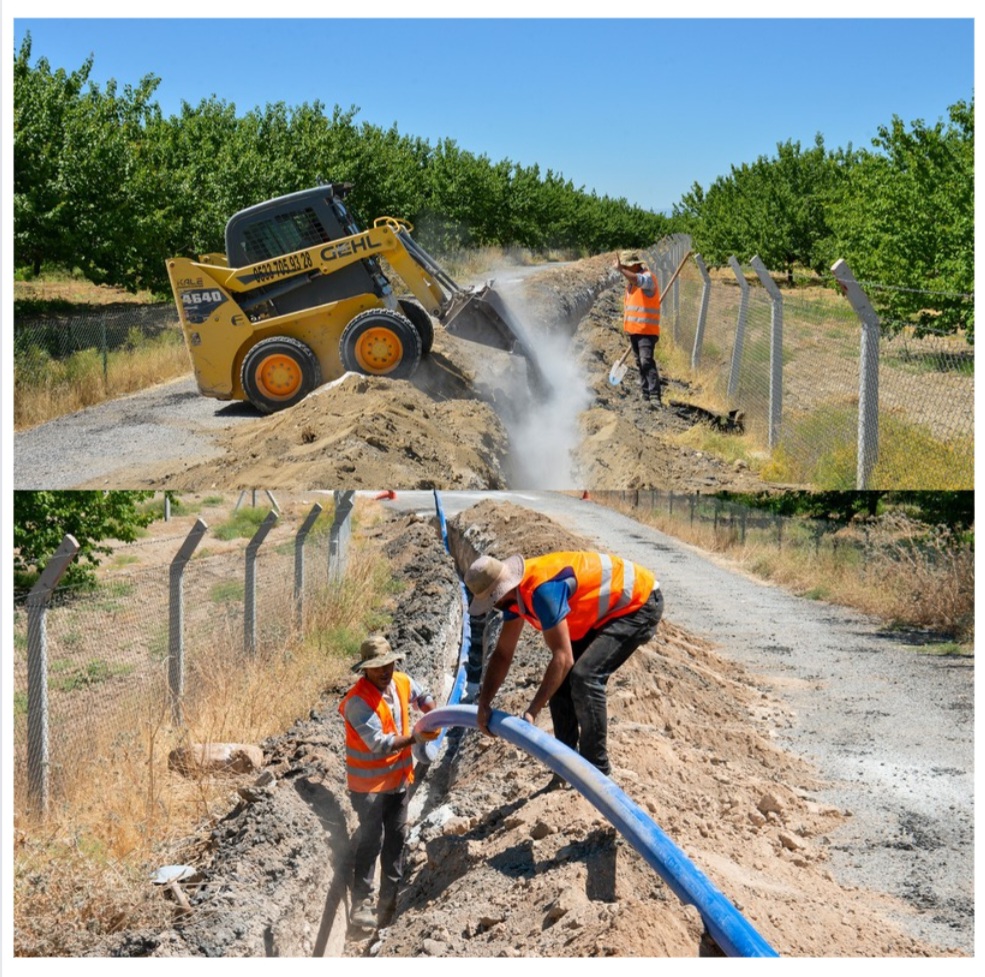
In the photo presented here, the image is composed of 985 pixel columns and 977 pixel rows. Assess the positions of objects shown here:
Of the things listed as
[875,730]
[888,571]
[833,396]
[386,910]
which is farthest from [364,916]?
[888,571]

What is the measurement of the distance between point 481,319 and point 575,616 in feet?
19.7

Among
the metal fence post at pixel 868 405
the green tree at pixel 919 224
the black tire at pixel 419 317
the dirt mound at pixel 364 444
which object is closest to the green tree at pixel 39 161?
the black tire at pixel 419 317

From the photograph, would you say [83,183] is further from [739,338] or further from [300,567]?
[739,338]

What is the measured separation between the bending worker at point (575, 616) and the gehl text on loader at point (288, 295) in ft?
15.9

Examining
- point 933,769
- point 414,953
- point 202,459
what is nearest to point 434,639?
point 202,459

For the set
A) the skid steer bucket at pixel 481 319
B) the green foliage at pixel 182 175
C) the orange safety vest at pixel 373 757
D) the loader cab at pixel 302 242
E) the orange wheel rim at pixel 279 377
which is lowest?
the orange safety vest at pixel 373 757

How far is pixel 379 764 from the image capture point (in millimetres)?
6402

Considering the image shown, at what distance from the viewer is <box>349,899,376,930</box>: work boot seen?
6625 mm

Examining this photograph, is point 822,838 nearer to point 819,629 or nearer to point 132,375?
point 819,629

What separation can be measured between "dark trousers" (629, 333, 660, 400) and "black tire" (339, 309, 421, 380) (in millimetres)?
2387

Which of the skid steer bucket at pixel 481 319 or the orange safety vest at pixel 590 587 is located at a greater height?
the skid steer bucket at pixel 481 319

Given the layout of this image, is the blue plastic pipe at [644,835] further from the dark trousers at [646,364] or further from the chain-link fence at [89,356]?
the chain-link fence at [89,356]

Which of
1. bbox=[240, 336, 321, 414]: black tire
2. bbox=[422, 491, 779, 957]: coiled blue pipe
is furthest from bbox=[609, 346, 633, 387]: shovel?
bbox=[422, 491, 779, 957]: coiled blue pipe

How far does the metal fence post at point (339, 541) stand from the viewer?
12740mm
